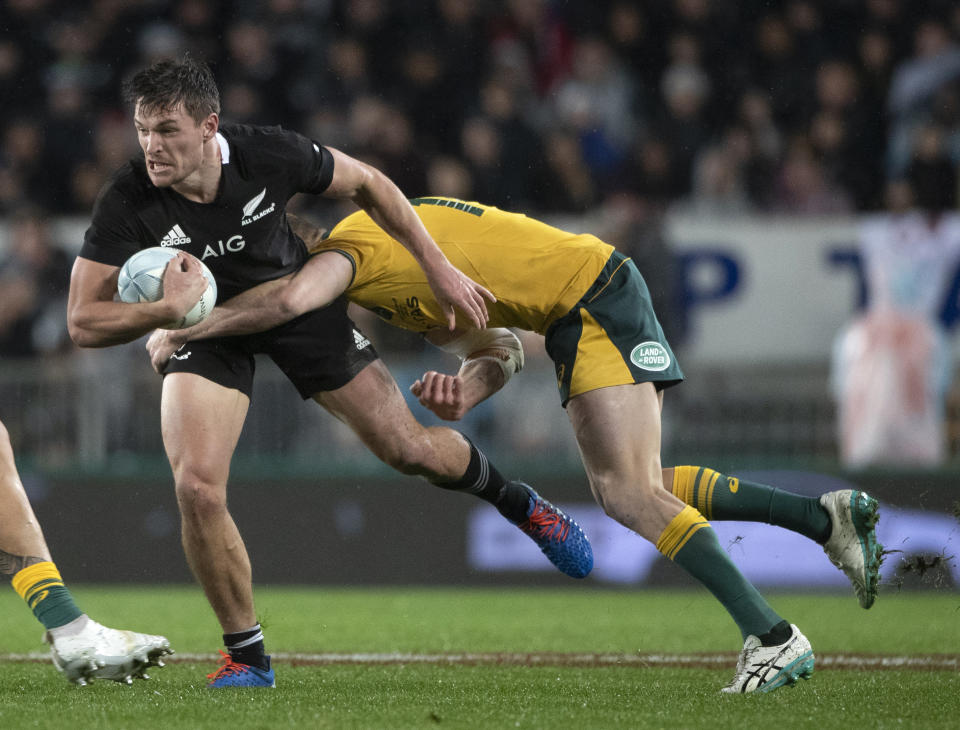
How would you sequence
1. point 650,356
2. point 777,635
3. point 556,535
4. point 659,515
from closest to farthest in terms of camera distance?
1. point 777,635
2. point 659,515
3. point 650,356
4. point 556,535

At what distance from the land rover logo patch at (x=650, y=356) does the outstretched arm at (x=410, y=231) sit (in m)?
0.58

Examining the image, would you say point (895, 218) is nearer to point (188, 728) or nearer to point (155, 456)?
point (155, 456)

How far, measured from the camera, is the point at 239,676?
5.19 m

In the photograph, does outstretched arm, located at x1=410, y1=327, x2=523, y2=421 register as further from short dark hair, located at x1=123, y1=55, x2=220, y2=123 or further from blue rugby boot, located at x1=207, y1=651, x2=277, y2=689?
short dark hair, located at x1=123, y1=55, x2=220, y2=123

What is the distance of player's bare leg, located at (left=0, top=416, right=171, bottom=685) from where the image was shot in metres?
4.70

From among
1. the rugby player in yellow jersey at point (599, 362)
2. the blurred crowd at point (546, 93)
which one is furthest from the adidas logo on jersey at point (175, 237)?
the blurred crowd at point (546, 93)

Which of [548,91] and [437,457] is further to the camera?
[548,91]

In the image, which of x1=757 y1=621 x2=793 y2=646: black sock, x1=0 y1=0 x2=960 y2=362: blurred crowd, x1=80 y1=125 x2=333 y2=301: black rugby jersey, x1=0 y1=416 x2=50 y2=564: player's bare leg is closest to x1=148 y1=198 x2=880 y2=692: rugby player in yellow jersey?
x1=757 y1=621 x2=793 y2=646: black sock

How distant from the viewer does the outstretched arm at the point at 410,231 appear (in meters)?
5.22

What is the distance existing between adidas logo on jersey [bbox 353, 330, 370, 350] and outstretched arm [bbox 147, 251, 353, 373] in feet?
1.04

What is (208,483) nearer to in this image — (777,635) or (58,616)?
(58,616)

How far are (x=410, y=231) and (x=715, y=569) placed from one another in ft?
5.48

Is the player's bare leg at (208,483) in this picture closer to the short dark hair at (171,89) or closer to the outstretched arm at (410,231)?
the outstretched arm at (410,231)

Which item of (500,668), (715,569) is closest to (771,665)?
(715,569)
